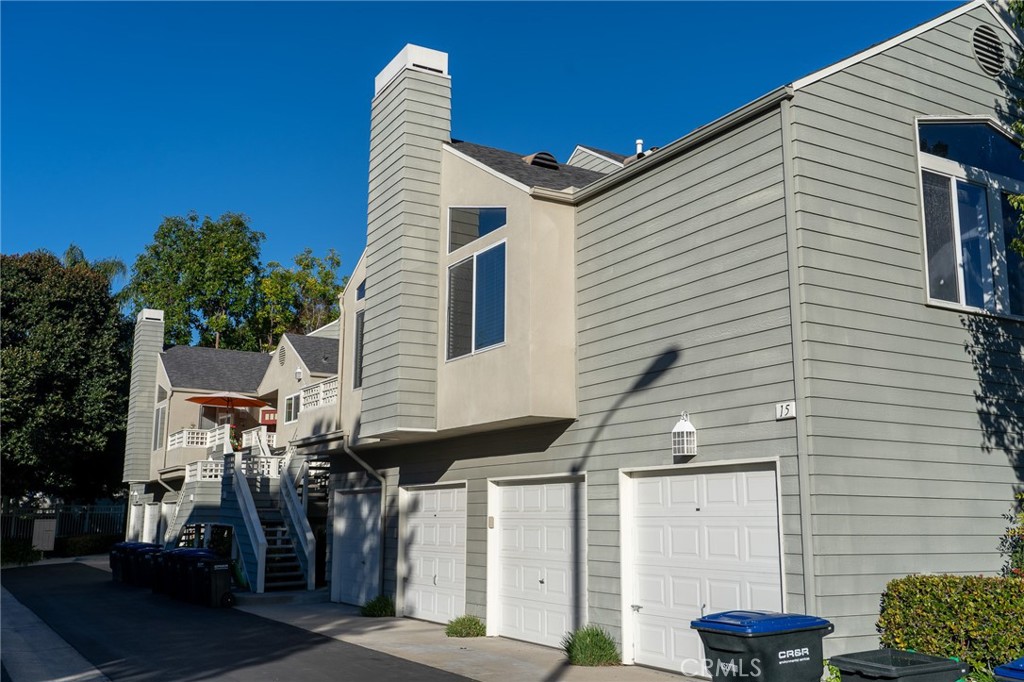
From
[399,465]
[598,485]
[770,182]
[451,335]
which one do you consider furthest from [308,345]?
[770,182]

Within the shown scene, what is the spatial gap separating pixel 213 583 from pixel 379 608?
166 inches

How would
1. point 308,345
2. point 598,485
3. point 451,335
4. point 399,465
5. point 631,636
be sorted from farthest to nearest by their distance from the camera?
1. point 308,345
2. point 399,465
3. point 451,335
4. point 598,485
5. point 631,636

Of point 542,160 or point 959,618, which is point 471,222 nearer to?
point 542,160

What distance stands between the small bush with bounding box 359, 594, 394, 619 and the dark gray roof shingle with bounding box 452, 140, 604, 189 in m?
7.88

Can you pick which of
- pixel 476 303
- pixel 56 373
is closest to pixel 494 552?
pixel 476 303

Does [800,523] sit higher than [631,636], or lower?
higher

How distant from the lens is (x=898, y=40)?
995 cm

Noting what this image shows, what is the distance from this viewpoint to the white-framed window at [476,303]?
41.1 feet

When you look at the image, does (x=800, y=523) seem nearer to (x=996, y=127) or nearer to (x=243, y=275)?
(x=996, y=127)

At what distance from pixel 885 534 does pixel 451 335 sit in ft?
23.2

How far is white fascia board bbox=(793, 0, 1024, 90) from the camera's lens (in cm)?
906

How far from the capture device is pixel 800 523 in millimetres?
8227

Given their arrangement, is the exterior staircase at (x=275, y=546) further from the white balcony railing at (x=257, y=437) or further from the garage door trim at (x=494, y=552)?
the garage door trim at (x=494, y=552)

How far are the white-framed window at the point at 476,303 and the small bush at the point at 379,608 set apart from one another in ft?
16.6
